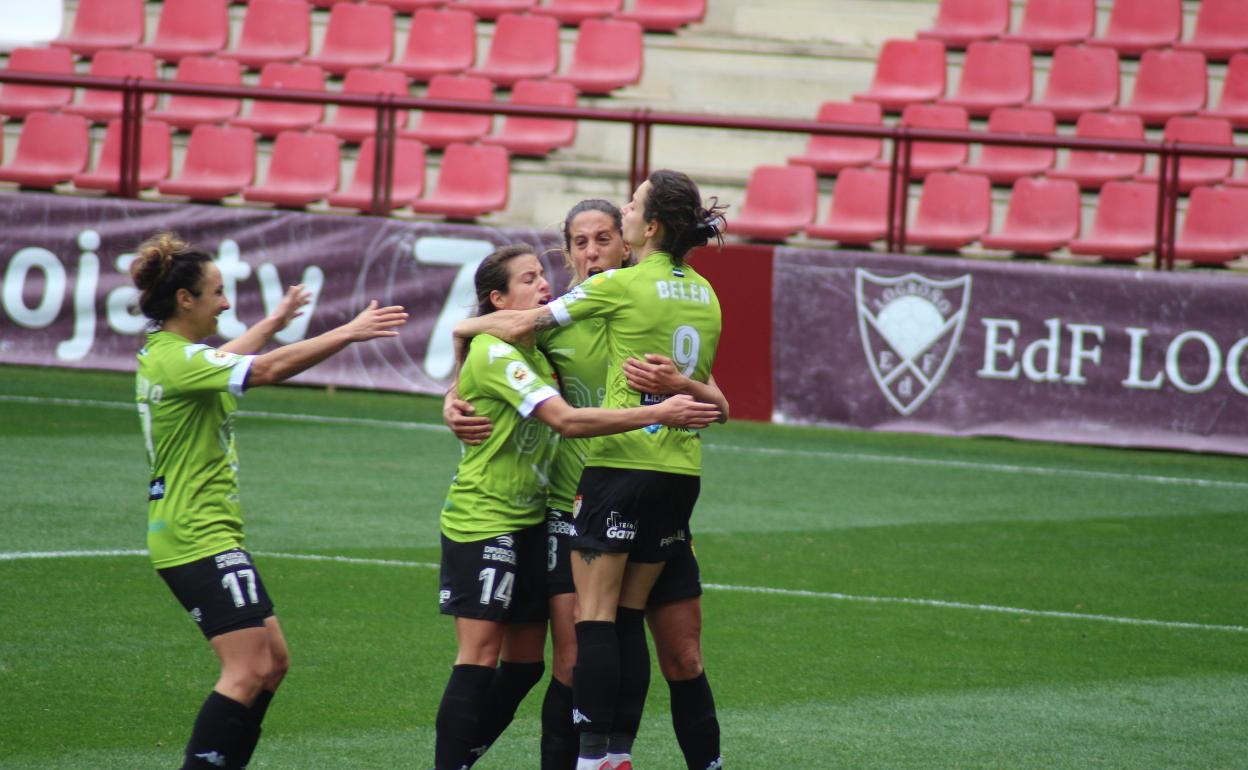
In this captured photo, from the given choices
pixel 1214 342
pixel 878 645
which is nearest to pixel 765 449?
pixel 1214 342

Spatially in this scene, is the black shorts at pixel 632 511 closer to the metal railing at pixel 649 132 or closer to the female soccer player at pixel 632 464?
the female soccer player at pixel 632 464

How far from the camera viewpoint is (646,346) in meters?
5.26

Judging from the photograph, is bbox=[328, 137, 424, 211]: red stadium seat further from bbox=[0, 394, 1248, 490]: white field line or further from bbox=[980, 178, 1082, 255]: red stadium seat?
bbox=[980, 178, 1082, 255]: red stadium seat

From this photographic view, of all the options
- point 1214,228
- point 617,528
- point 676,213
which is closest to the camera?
point 617,528

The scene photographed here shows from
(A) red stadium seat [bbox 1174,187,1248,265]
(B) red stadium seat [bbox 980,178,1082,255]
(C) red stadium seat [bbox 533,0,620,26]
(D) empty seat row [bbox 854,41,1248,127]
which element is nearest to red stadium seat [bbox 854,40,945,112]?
(D) empty seat row [bbox 854,41,1248,127]

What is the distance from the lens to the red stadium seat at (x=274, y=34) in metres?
19.9

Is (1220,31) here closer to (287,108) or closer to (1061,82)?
(1061,82)

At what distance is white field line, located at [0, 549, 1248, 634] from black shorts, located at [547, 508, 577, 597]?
3411mm

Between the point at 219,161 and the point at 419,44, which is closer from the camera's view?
the point at 219,161

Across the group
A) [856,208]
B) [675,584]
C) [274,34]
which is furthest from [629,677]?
[274,34]

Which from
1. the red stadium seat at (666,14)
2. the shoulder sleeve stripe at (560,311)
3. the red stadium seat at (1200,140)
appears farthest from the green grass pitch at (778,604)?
the red stadium seat at (666,14)

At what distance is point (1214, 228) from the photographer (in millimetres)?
14859

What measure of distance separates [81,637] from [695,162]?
11.9 metres

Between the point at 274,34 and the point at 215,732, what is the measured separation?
16.3m
